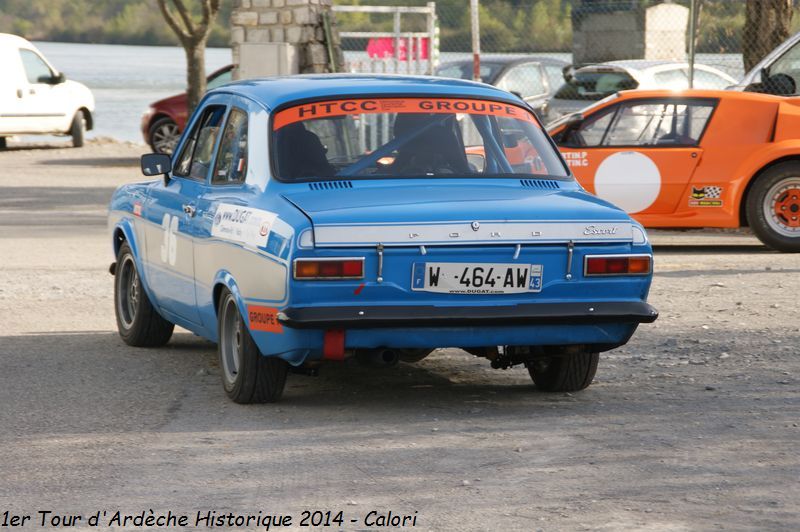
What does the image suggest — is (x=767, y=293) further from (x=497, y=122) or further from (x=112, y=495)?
(x=112, y=495)

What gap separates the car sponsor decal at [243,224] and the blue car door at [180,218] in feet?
1.38

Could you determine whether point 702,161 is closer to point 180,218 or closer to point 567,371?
point 567,371

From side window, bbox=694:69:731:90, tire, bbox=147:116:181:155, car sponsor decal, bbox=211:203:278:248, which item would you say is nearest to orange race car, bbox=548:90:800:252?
car sponsor decal, bbox=211:203:278:248

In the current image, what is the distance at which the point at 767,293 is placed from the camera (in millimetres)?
11242

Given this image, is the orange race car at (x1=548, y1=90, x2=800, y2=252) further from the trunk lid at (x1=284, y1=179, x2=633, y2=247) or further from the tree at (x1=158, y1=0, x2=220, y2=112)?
the tree at (x1=158, y1=0, x2=220, y2=112)

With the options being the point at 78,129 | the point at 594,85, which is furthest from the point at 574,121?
the point at 78,129

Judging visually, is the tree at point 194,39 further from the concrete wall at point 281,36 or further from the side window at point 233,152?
the side window at point 233,152

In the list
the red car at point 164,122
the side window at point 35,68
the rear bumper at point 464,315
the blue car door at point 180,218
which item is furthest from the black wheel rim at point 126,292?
the side window at point 35,68

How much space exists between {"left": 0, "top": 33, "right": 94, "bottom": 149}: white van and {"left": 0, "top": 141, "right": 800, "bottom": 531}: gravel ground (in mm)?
17503

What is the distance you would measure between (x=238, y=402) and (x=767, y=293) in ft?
17.4

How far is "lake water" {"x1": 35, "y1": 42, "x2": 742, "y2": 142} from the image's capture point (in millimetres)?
33906

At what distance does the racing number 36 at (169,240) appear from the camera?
8122mm

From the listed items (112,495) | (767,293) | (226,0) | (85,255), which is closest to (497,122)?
(112,495)

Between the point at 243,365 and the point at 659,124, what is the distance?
8114mm
